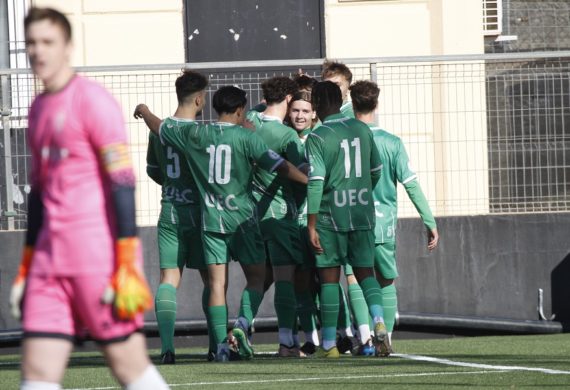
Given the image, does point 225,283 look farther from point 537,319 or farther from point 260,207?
point 537,319

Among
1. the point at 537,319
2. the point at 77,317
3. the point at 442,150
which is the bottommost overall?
the point at 537,319

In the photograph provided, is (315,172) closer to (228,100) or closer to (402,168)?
(228,100)

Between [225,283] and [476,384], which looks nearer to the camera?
[476,384]

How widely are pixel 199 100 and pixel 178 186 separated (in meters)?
0.67

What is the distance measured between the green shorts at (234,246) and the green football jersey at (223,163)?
0.19ft

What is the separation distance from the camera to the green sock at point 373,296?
10.0 metres

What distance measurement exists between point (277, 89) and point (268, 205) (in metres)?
0.89

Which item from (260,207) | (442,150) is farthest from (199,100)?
(442,150)

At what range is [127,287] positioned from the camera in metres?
4.80

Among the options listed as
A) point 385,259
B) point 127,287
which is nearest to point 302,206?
point 385,259

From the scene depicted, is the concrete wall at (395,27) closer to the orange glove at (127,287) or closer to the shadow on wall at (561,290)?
the shadow on wall at (561,290)

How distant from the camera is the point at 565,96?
46.6 feet

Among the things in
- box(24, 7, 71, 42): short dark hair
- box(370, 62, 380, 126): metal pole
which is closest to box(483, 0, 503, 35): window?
box(370, 62, 380, 126): metal pole

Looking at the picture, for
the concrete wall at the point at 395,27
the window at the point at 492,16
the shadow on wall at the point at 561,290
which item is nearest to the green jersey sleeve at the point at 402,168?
the shadow on wall at the point at 561,290
